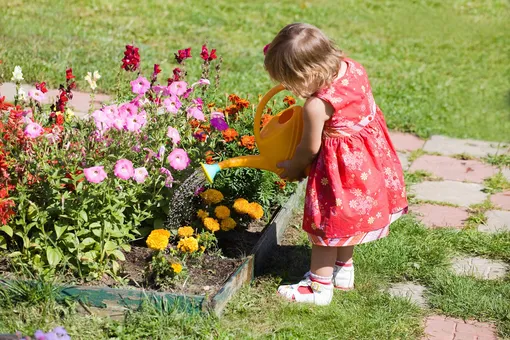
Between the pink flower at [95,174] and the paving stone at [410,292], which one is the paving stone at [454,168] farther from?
the pink flower at [95,174]

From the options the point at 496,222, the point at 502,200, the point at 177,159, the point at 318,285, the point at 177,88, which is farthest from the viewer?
the point at 502,200

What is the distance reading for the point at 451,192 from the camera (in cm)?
498

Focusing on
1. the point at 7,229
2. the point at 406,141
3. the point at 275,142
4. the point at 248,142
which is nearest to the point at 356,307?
the point at 275,142

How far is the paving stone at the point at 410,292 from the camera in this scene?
347cm

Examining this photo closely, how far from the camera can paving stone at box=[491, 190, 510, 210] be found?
15.6 ft

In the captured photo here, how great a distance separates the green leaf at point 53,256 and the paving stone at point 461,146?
3427 mm

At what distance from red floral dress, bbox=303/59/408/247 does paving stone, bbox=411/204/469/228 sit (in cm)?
122

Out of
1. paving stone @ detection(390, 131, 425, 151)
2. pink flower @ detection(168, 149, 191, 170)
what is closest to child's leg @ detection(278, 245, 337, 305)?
pink flower @ detection(168, 149, 191, 170)

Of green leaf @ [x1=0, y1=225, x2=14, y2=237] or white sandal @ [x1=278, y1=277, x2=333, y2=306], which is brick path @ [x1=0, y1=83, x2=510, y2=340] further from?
green leaf @ [x1=0, y1=225, x2=14, y2=237]

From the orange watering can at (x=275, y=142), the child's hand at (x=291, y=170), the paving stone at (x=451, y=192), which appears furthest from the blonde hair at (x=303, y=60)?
the paving stone at (x=451, y=192)

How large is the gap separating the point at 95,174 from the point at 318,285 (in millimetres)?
1120

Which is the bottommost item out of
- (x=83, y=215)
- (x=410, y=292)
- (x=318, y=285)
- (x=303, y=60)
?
(x=410, y=292)

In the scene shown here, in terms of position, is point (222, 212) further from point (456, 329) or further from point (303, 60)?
point (456, 329)

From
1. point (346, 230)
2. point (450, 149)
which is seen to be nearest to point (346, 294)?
point (346, 230)
